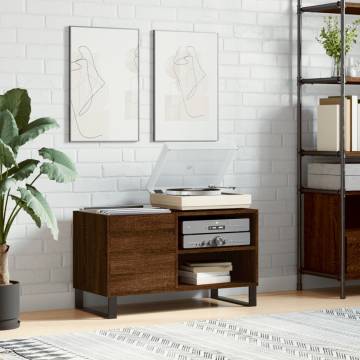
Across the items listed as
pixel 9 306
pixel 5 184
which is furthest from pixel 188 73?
pixel 9 306

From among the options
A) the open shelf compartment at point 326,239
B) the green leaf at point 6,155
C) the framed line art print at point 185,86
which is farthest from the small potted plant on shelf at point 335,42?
the green leaf at point 6,155

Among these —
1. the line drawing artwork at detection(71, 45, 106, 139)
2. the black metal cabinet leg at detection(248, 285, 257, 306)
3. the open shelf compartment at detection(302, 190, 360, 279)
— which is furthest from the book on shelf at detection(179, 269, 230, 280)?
the line drawing artwork at detection(71, 45, 106, 139)

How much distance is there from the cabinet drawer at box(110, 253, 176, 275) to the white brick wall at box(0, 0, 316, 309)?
51cm

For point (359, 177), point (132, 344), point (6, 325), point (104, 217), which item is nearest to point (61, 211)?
point (104, 217)

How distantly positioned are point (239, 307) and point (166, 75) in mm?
1517

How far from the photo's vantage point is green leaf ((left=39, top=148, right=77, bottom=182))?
5.47m

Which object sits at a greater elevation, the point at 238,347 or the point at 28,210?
the point at 28,210

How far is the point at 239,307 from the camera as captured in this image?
633 cm

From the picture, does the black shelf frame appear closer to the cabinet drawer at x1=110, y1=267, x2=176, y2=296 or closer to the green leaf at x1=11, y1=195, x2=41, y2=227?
the cabinet drawer at x1=110, y1=267, x2=176, y2=296

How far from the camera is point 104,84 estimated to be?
20.7 feet

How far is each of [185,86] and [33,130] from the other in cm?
140

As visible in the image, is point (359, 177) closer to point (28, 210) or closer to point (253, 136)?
point (253, 136)

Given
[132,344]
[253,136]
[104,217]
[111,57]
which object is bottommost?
[132,344]

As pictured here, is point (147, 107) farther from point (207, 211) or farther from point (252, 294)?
point (252, 294)
